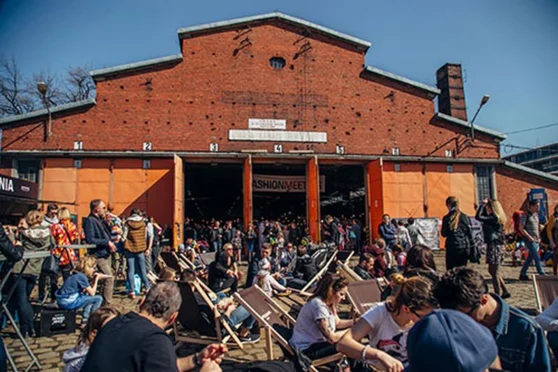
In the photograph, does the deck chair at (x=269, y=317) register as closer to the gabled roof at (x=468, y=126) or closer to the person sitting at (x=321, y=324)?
the person sitting at (x=321, y=324)

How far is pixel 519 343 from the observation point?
2143mm

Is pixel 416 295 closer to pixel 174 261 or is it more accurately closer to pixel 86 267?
pixel 86 267

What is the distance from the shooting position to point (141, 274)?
8227 millimetres

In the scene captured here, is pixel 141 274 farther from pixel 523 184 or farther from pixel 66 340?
pixel 523 184

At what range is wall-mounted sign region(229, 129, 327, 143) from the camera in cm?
1769

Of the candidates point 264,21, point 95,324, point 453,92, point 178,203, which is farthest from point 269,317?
point 453,92

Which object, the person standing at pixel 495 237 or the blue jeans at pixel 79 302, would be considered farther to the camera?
the person standing at pixel 495 237

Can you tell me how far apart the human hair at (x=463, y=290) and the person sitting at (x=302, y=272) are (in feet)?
21.6

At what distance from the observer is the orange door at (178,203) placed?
15.6m

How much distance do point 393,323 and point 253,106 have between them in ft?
52.1

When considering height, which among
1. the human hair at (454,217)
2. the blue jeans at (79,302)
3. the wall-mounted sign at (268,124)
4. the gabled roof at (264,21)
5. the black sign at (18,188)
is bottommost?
the blue jeans at (79,302)

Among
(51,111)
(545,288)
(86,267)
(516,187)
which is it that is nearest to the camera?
(545,288)

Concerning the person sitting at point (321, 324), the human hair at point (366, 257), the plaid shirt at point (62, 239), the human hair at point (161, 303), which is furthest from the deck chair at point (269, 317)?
the plaid shirt at point (62, 239)

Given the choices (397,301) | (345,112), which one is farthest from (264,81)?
(397,301)
